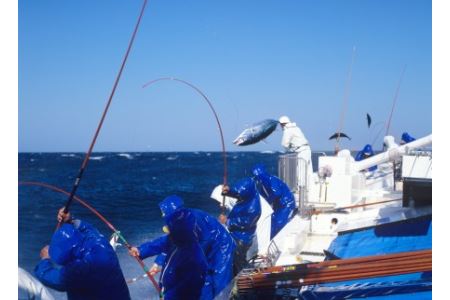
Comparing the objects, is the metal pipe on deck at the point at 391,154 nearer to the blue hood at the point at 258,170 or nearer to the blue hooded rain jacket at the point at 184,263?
the blue hood at the point at 258,170

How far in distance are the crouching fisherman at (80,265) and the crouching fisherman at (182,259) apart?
565 millimetres

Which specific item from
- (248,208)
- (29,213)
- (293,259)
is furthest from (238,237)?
(29,213)

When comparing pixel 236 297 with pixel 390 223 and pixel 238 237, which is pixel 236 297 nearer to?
pixel 238 237

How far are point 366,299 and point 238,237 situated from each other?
216cm

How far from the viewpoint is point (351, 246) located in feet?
16.9

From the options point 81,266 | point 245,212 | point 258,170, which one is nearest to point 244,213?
point 245,212

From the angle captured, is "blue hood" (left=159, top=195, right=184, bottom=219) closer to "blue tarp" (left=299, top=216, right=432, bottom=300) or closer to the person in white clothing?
"blue tarp" (left=299, top=216, right=432, bottom=300)

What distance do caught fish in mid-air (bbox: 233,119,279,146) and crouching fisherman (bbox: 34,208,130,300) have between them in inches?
174

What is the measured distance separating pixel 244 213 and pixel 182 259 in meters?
2.43

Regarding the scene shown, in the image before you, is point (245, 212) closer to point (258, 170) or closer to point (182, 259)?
point (258, 170)

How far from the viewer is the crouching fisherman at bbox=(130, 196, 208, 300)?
355cm
